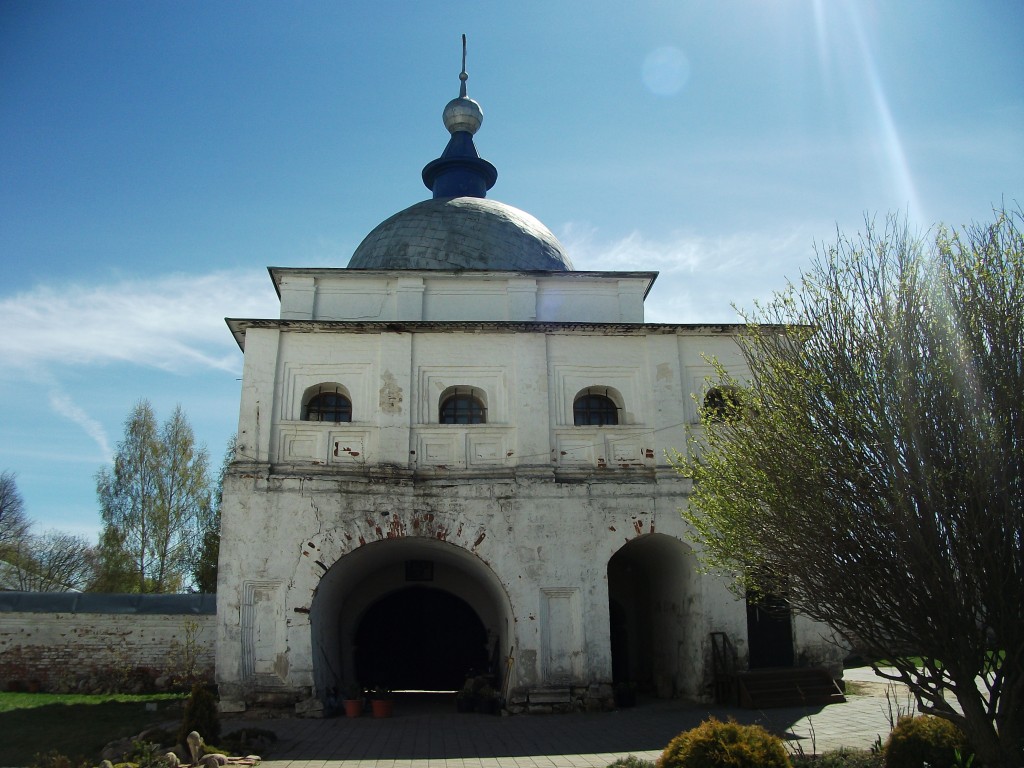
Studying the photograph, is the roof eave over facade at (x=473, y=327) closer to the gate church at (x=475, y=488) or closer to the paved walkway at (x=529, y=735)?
the gate church at (x=475, y=488)

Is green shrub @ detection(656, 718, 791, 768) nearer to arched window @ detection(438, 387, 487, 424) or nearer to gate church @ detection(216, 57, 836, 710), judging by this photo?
gate church @ detection(216, 57, 836, 710)

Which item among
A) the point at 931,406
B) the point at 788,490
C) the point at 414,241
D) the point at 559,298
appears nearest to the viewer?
the point at 931,406

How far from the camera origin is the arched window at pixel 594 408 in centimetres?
1570

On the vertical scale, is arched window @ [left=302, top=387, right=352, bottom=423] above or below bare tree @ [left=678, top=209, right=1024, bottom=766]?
above

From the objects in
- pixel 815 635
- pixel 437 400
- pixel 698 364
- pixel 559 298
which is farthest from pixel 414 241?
pixel 815 635

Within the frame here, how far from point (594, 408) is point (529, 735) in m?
6.48

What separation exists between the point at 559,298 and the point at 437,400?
3.83 m

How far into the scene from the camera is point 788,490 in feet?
25.7

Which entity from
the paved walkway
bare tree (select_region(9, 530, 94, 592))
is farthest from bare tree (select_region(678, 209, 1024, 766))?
bare tree (select_region(9, 530, 94, 592))

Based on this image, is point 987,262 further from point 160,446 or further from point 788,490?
point 160,446

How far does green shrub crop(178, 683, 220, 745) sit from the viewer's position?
33.0 feet

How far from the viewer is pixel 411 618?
58.3ft

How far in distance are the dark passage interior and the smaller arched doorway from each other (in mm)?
3210

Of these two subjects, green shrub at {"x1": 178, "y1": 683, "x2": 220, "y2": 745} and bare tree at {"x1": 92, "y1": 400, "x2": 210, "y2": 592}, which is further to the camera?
bare tree at {"x1": 92, "y1": 400, "x2": 210, "y2": 592}
